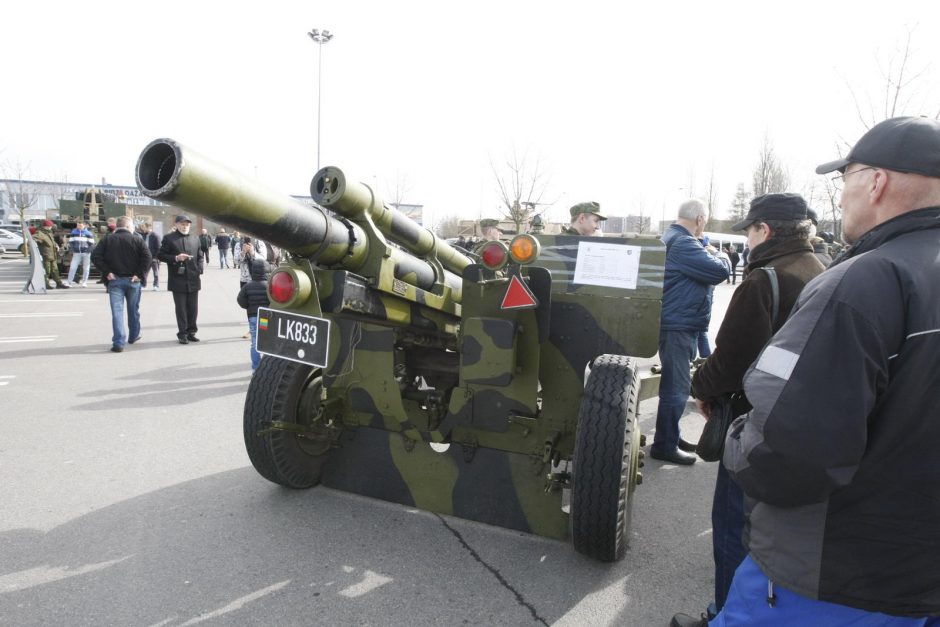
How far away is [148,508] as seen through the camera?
3.60 meters

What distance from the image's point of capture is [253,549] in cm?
315

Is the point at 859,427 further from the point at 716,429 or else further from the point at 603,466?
the point at 603,466

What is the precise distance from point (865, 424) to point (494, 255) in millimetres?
2048

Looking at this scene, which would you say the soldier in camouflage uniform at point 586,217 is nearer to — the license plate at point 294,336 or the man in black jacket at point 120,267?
the license plate at point 294,336

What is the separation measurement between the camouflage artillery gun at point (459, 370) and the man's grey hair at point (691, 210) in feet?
4.24

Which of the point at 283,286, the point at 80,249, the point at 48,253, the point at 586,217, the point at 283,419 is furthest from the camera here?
the point at 80,249

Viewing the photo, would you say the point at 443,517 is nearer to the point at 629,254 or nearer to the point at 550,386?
the point at 550,386

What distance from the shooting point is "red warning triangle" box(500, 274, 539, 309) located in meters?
3.05

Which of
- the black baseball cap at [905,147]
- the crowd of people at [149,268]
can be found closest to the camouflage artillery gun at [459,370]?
the black baseball cap at [905,147]

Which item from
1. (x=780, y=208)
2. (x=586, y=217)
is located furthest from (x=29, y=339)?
(x=780, y=208)

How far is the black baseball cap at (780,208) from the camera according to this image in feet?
8.96

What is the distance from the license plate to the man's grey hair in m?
3.03

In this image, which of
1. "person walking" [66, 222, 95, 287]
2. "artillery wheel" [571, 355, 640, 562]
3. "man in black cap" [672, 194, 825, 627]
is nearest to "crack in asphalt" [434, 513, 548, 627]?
"artillery wheel" [571, 355, 640, 562]

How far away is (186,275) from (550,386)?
7.12 m
